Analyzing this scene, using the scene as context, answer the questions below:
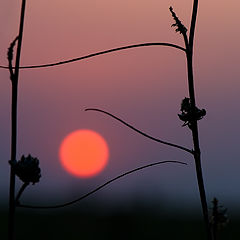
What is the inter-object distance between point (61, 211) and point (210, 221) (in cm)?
3310

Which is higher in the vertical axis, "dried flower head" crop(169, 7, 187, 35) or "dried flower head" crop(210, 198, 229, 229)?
"dried flower head" crop(169, 7, 187, 35)

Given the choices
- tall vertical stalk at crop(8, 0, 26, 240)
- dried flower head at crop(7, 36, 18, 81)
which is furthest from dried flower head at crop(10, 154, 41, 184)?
dried flower head at crop(7, 36, 18, 81)

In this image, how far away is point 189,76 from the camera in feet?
6.89

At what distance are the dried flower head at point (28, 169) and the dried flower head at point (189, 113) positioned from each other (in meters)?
0.48

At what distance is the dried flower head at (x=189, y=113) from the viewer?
7.48 feet

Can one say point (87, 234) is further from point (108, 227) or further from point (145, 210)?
point (145, 210)

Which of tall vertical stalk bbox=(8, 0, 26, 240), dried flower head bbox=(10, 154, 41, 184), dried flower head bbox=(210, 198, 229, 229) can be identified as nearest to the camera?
tall vertical stalk bbox=(8, 0, 26, 240)

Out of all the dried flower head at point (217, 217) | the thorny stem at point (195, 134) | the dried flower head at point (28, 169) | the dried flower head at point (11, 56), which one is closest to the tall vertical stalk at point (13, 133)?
the dried flower head at point (11, 56)

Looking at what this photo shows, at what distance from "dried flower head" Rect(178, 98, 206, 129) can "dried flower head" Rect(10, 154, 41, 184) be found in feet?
1.56

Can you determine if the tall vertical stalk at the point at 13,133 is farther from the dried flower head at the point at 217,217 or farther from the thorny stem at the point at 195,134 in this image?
the dried flower head at the point at 217,217

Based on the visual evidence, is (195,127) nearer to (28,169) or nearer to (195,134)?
(195,134)

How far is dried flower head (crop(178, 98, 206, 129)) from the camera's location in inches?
89.8

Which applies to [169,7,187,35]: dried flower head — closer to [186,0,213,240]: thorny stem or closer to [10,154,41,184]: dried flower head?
[186,0,213,240]: thorny stem

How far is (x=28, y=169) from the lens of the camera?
7.20 ft
